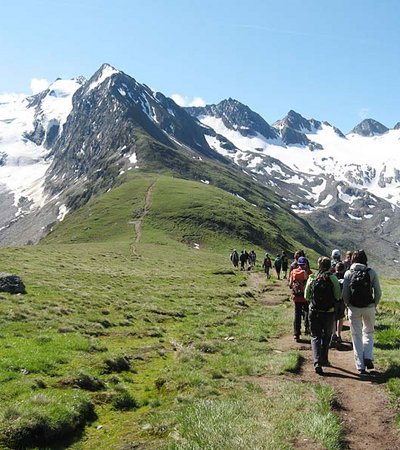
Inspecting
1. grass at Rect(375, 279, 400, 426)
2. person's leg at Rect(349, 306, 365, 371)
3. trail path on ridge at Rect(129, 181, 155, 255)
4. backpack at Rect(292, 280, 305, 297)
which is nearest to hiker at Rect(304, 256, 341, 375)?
person's leg at Rect(349, 306, 365, 371)

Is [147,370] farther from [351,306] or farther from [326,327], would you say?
[351,306]

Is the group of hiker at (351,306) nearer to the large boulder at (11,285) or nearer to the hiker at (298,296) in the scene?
the hiker at (298,296)

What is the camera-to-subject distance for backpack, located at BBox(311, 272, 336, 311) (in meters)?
15.4

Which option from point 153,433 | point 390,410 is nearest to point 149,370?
point 153,433

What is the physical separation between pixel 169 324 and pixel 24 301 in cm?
877

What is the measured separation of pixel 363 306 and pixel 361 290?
52cm

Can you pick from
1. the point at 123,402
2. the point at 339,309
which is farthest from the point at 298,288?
the point at 123,402

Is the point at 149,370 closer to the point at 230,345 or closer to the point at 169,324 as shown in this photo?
the point at 230,345

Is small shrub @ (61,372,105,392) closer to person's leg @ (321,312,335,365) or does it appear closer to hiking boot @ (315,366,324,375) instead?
hiking boot @ (315,366,324,375)

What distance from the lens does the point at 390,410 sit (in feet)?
37.3

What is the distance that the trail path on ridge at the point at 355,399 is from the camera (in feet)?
32.1

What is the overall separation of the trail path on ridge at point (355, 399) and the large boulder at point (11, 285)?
18.6m

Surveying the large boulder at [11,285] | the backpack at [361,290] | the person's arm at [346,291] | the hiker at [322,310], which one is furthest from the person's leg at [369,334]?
the large boulder at [11,285]

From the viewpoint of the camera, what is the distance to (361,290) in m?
14.8
